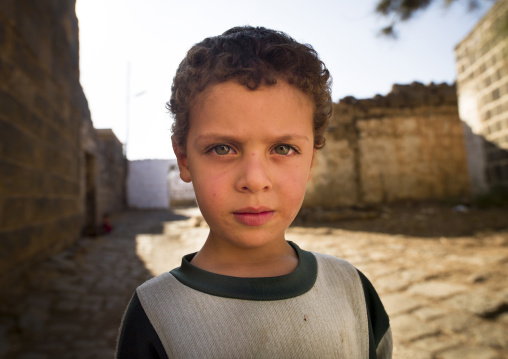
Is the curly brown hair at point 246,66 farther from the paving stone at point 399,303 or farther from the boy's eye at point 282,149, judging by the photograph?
the paving stone at point 399,303

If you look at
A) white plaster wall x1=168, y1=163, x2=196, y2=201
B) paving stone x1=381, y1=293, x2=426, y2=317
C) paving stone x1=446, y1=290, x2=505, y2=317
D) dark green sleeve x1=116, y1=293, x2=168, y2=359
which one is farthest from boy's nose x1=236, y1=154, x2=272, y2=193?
white plaster wall x1=168, y1=163, x2=196, y2=201

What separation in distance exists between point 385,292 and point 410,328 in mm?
665

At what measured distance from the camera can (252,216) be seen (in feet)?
2.97

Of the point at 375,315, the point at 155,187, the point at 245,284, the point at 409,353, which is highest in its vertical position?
the point at 155,187

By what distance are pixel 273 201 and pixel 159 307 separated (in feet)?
1.36

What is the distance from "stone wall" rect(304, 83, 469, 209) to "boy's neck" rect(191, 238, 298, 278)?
7601mm

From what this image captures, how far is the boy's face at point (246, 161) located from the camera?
890 millimetres

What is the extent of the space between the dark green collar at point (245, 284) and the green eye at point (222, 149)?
33 cm

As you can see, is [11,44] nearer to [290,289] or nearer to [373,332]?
[290,289]

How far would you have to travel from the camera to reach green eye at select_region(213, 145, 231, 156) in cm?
93

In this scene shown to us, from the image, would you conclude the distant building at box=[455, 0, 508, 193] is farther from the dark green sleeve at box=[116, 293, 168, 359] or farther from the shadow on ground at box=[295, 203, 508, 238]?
the dark green sleeve at box=[116, 293, 168, 359]

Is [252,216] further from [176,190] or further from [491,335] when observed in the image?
[176,190]

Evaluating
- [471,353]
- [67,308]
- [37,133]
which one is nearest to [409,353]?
[471,353]

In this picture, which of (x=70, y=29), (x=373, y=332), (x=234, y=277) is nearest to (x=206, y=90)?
(x=234, y=277)
